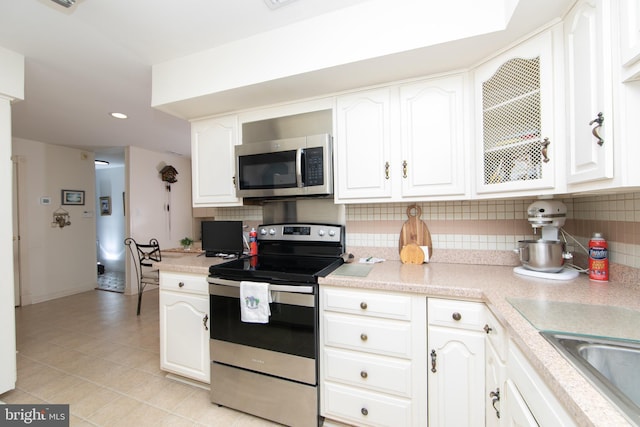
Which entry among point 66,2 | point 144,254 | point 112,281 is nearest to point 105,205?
point 112,281

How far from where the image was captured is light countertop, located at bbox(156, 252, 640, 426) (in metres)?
0.57

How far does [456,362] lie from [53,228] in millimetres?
5458

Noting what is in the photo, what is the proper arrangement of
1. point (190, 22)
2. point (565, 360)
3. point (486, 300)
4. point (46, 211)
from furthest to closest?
point (46, 211) < point (190, 22) < point (486, 300) < point (565, 360)

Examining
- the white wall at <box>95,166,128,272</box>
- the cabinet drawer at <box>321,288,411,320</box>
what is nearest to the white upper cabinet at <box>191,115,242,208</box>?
the cabinet drawer at <box>321,288,411,320</box>

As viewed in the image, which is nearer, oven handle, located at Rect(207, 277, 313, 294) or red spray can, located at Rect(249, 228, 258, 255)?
oven handle, located at Rect(207, 277, 313, 294)

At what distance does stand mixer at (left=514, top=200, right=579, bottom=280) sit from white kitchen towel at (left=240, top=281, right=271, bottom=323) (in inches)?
55.2

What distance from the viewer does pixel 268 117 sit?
6.65 feet

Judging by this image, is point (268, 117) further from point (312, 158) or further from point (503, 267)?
point (503, 267)

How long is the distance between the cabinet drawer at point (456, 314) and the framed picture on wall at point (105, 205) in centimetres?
705

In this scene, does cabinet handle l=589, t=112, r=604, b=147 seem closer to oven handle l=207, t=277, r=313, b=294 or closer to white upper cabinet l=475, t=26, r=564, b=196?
white upper cabinet l=475, t=26, r=564, b=196

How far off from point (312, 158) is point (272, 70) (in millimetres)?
579

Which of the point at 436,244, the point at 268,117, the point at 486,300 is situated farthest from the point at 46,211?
the point at 486,300

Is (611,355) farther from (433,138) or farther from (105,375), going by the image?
(105,375)

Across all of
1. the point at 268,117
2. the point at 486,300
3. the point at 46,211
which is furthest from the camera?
the point at 46,211
